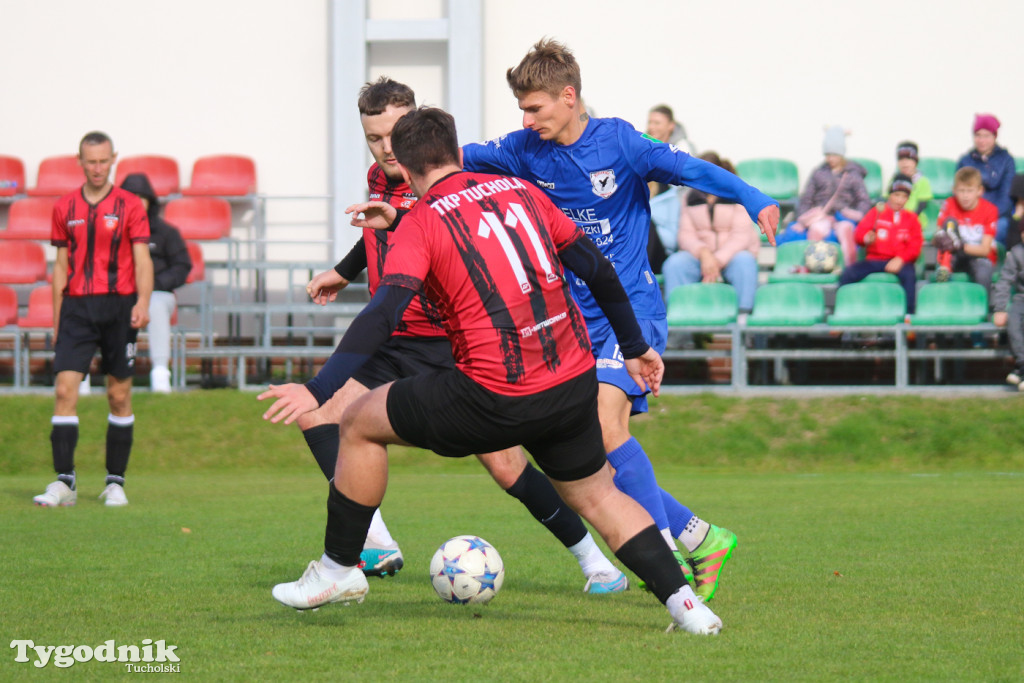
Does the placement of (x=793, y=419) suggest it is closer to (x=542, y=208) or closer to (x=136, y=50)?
(x=542, y=208)

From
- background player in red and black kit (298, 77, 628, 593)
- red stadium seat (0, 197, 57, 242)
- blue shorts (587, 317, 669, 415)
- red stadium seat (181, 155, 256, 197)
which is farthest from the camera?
red stadium seat (181, 155, 256, 197)

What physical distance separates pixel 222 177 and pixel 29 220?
Result: 2635 millimetres

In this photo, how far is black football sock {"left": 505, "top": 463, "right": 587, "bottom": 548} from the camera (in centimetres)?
530

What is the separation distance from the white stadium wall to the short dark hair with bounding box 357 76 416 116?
1215cm

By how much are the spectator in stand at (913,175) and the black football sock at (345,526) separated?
11046mm

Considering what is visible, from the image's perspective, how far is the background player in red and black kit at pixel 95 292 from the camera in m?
8.67

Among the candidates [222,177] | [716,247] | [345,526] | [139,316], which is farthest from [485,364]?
[222,177]

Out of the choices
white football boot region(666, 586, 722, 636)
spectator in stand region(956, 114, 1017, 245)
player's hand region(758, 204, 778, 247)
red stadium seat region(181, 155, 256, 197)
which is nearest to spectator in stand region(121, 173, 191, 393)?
red stadium seat region(181, 155, 256, 197)

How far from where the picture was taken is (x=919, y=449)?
38.8 ft

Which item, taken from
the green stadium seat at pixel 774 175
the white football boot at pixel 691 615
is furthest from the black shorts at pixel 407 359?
the green stadium seat at pixel 774 175

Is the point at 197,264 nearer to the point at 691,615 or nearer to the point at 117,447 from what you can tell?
the point at 117,447

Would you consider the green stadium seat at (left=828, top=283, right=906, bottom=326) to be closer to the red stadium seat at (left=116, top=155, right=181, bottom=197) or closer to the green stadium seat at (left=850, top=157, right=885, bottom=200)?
the green stadium seat at (left=850, top=157, right=885, bottom=200)

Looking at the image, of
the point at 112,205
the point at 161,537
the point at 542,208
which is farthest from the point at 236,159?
the point at 542,208

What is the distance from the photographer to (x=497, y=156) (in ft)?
18.4
